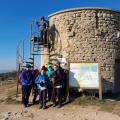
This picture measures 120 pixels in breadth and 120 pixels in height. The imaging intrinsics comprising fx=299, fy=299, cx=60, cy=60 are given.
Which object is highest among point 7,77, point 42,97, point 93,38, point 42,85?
point 93,38

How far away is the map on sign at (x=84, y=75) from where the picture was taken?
42.6ft

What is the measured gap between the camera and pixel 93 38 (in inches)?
559

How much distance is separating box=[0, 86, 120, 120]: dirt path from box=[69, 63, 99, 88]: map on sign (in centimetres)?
127

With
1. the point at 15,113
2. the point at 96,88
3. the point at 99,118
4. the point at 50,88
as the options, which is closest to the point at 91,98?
the point at 96,88

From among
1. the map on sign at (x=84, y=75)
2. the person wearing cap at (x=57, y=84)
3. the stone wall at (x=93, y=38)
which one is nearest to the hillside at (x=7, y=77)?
the stone wall at (x=93, y=38)

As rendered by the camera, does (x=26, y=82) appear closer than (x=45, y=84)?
No

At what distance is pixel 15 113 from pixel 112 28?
6452mm

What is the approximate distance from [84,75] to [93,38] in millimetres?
2095

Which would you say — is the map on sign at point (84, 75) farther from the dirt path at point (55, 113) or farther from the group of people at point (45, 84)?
the dirt path at point (55, 113)

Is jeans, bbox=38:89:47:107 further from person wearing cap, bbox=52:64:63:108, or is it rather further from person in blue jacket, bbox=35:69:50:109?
person wearing cap, bbox=52:64:63:108

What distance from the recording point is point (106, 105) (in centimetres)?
1211

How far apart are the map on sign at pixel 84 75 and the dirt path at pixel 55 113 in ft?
4.15

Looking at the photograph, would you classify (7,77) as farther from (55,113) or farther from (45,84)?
(55,113)

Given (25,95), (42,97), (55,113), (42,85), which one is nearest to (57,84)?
(42,85)
